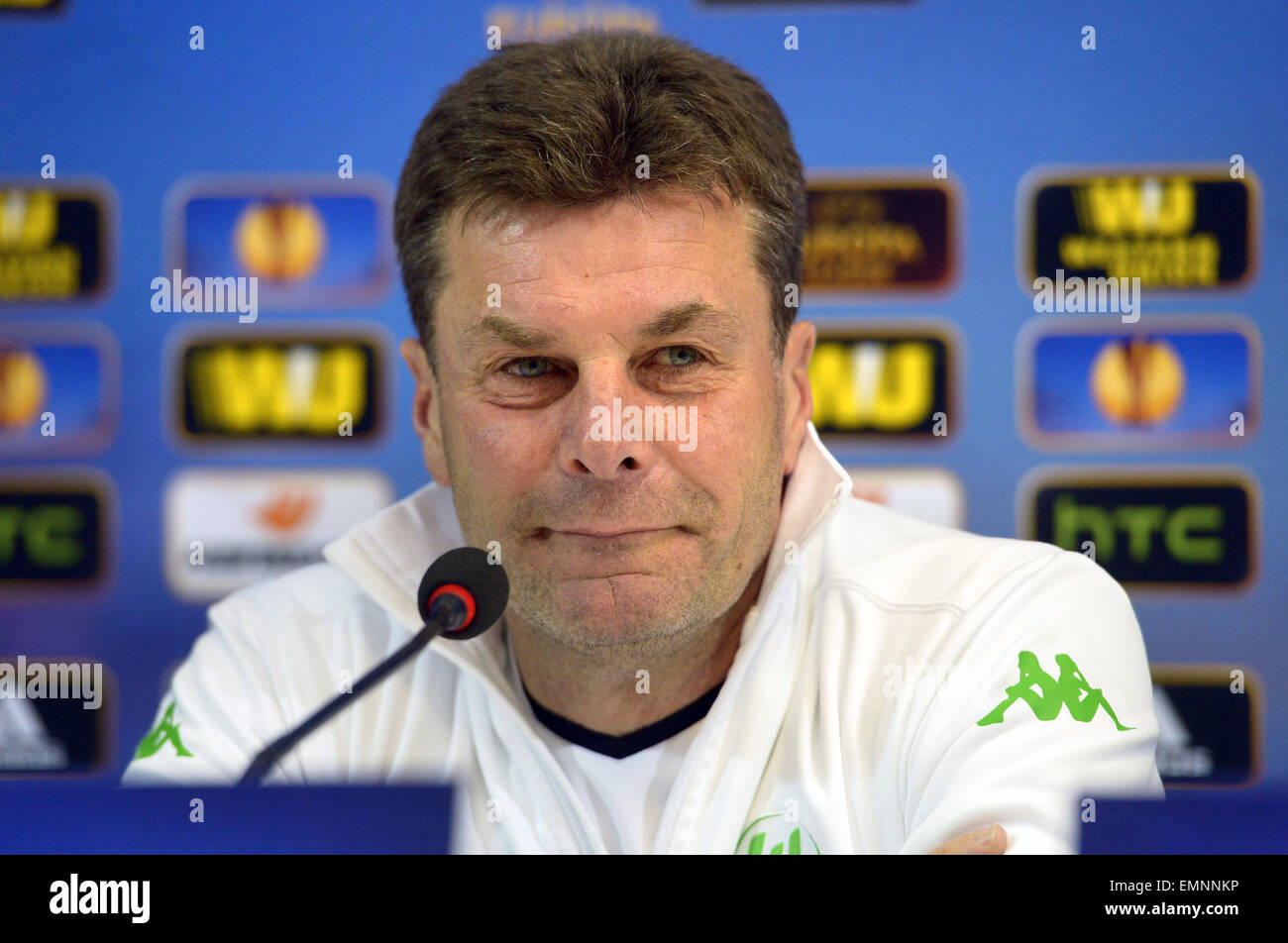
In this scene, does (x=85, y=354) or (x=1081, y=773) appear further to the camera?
(x=85, y=354)

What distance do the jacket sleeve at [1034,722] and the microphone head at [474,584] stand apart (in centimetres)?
42

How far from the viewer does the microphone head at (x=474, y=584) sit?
41.1 inches

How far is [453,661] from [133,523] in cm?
41

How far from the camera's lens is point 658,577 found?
3.93 feet

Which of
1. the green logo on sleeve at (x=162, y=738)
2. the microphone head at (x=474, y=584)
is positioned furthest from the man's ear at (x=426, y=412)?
the green logo on sleeve at (x=162, y=738)

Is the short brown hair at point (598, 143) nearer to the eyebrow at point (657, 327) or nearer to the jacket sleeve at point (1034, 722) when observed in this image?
the eyebrow at point (657, 327)

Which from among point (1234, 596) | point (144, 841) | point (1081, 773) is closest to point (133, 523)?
point (144, 841)

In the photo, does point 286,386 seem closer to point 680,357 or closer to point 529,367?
point 529,367

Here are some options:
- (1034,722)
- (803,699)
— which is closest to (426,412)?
(803,699)

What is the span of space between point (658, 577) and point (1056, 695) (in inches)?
15.3
